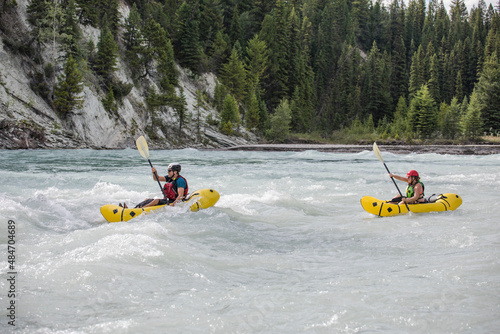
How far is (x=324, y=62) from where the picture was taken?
247 feet

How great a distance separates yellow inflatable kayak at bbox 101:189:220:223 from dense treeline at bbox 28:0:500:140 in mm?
25998

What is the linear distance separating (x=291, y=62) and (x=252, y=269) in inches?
2409

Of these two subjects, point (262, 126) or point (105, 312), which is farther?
point (262, 126)

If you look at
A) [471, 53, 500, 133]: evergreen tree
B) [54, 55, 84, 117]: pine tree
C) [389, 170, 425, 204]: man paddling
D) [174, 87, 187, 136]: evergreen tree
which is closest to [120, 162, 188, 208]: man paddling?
[389, 170, 425, 204]: man paddling

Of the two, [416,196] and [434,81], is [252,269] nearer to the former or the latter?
[416,196]

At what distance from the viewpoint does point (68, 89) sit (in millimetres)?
32062

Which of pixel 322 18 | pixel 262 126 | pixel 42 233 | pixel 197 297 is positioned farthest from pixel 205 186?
pixel 322 18

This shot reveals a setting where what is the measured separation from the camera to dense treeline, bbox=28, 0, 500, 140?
3844cm

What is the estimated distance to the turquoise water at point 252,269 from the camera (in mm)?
4184

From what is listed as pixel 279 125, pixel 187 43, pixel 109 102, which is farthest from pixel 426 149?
pixel 187 43

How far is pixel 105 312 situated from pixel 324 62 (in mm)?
75223

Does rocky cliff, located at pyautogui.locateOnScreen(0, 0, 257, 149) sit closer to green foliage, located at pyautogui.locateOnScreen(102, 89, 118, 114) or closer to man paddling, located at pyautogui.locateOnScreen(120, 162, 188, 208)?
green foliage, located at pyautogui.locateOnScreen(102, 89, 118, 114)

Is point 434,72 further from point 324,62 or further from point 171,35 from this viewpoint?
point 171,35

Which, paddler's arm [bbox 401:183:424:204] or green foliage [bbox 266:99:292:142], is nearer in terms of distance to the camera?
paddler's arm [bbox 401:183:424:204]
